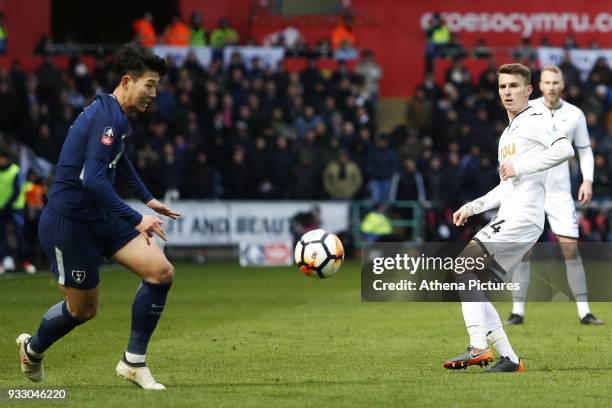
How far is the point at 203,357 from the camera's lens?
10297 mm

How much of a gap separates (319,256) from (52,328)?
8.54 ft

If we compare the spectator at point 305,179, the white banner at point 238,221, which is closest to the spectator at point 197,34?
the spectator at point 305,179

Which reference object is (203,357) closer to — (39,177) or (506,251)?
(506,251)

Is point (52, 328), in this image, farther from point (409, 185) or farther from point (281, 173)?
point (409, 185)

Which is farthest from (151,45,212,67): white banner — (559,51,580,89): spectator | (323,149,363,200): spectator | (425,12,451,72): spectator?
(559,51,580,89): spectator

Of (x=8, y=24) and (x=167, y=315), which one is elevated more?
(x=8, y=24)

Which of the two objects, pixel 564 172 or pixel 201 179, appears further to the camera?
pixel 201 179

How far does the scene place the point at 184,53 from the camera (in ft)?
94.6

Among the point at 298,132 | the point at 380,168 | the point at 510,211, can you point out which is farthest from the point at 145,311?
the point at 298,132

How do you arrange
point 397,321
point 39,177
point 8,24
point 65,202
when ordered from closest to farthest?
1. point 65,202
2. point 397,321
3. point 39,177
4. point 8,24

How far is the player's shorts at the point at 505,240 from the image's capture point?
9.31m

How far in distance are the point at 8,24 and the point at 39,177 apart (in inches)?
454

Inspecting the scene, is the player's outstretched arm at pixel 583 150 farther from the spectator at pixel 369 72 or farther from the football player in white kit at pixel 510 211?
the spectator at pixel 369 72

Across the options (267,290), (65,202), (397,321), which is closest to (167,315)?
(397,321)
